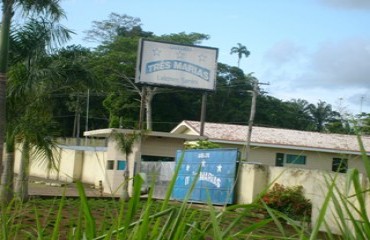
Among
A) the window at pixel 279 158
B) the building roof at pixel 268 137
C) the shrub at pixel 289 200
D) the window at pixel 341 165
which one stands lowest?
the shrub at pixel 289 200

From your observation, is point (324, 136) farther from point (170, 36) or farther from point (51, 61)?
point (51, 61)

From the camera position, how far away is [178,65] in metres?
27.6

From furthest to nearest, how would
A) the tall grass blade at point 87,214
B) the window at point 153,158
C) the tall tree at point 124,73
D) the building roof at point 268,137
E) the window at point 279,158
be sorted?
the tall tree at point 124,73 → the window at point 279,158 → the building roof at point 268,137 → the window at point 153,158 → the tall grass blade at point 87,214

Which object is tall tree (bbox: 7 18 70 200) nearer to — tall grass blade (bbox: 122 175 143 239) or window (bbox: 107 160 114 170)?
window (bbox: 107 160 114 170)

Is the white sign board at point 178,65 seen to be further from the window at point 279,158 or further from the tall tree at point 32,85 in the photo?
the tall tree at point 32,85

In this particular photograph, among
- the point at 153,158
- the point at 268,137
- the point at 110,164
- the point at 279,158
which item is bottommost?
the point at 110,164

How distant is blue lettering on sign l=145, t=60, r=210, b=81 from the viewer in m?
27.3

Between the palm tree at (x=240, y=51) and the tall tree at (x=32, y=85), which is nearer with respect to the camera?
the tall tree at (x=32, y=85)

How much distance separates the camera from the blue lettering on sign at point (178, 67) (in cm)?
2733

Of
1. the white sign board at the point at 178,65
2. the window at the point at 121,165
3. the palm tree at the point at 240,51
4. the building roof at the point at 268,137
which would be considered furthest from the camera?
the palm tree at the point at 240,51

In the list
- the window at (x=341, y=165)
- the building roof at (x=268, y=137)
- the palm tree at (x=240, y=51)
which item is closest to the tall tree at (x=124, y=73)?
the building roof at (x=268, y=137)

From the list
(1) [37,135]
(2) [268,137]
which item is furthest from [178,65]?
(1) [37,135]

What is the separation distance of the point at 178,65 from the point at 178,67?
0.28ft

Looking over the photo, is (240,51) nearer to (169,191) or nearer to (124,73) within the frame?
(124,73)
